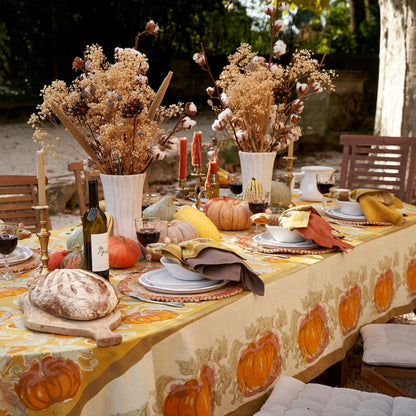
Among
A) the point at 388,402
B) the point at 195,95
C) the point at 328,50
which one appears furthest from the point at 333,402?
the point at 328,50

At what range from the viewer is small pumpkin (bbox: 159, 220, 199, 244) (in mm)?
2143

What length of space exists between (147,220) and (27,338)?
2.21 ft

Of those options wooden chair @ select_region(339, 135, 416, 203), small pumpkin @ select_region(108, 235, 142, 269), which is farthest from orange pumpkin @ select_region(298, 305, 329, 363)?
wooden chair @ select_region(339, 135, 416, 203)

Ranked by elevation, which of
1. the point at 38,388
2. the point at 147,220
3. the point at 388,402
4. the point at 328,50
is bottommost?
the point at 388,402

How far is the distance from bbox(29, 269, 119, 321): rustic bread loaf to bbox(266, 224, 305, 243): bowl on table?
0.89m

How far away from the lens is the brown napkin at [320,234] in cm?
222

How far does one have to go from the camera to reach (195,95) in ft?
36.1

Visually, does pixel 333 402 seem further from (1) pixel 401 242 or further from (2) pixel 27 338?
(1) pixel 401 242

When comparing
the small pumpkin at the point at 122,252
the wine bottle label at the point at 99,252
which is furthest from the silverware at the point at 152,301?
the small pumpkin at the point at 122,252

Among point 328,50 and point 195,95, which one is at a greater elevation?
point 328,50

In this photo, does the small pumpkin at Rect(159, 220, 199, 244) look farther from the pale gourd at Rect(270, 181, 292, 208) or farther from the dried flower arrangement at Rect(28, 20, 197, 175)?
the pale gourd at Rect(270, 181, 292, 208)

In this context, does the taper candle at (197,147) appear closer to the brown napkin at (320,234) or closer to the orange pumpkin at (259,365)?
the brown napkin at (320,234)

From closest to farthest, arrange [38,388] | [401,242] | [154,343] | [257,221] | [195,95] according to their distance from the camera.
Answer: [38,388] < [154,343] < [257,221] < [401,242] < [195,95]

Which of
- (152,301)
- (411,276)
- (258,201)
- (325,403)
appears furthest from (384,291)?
(152,301)
